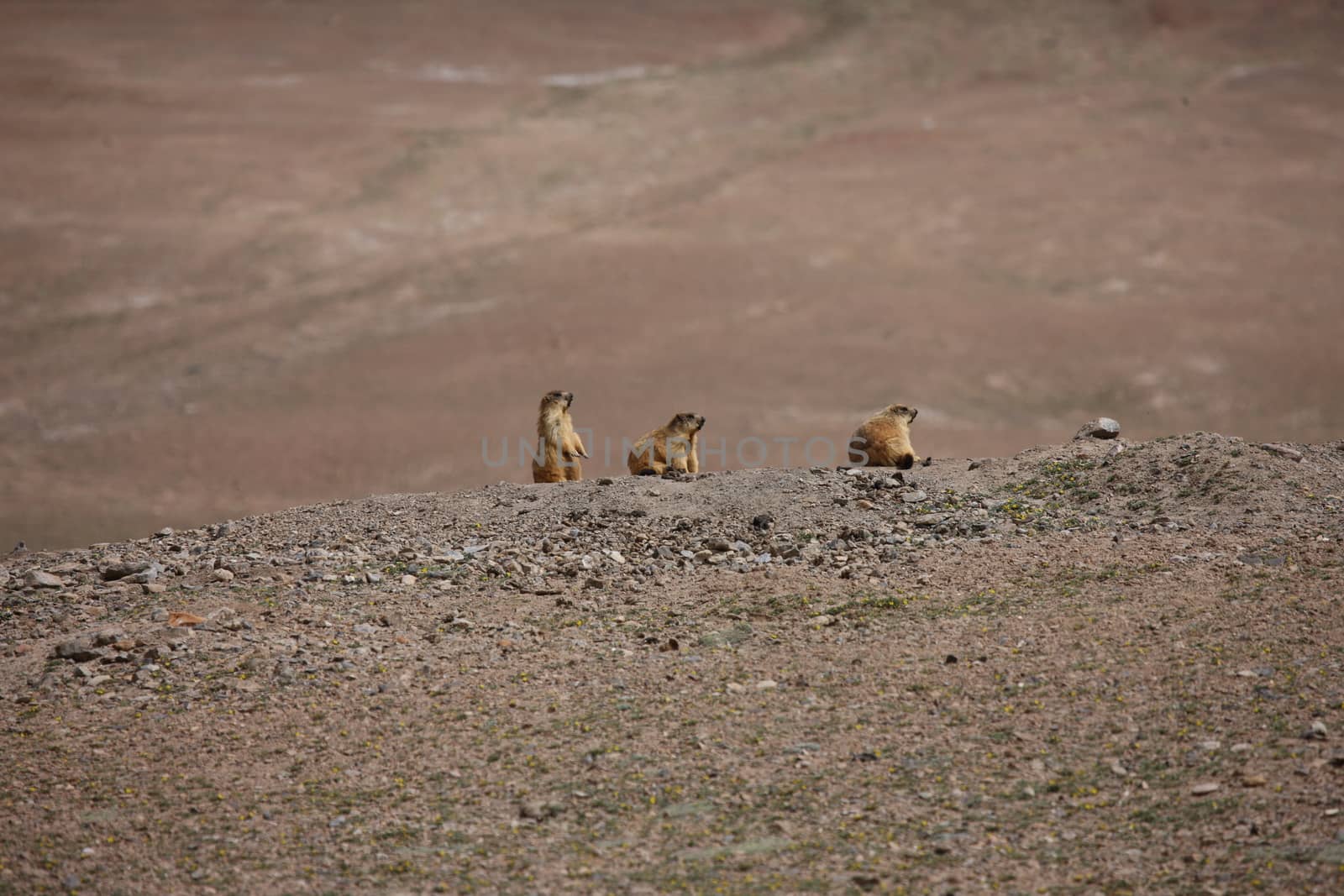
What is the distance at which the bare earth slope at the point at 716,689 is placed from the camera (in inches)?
241

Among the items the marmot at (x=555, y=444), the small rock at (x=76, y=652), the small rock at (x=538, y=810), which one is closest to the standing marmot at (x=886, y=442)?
the marmot at (x=555, y=444)

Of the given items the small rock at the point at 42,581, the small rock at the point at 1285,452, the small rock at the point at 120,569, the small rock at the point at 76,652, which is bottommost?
the small rock at the point at 76,652

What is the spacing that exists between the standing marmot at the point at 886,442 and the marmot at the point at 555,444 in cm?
258

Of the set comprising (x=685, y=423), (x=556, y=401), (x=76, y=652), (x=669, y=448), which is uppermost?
(x=556, y=401)

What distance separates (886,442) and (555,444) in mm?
3110

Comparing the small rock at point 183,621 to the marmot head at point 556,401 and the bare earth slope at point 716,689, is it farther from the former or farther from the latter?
the marmot head at point 556,401

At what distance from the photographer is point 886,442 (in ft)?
37.6

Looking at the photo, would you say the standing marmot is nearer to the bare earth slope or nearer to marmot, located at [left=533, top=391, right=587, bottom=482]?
the bare earth slope

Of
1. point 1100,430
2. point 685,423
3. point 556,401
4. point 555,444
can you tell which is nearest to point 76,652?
point 555,444

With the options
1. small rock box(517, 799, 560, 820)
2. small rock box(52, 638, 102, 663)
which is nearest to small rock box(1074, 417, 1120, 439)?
small rock box(517, 799, 560, 820)

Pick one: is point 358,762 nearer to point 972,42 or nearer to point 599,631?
point 599,631

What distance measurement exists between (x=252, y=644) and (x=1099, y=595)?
530 centimetres

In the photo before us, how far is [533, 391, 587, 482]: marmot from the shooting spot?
12.5 meters

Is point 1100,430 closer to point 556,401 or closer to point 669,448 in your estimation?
point 669,448
